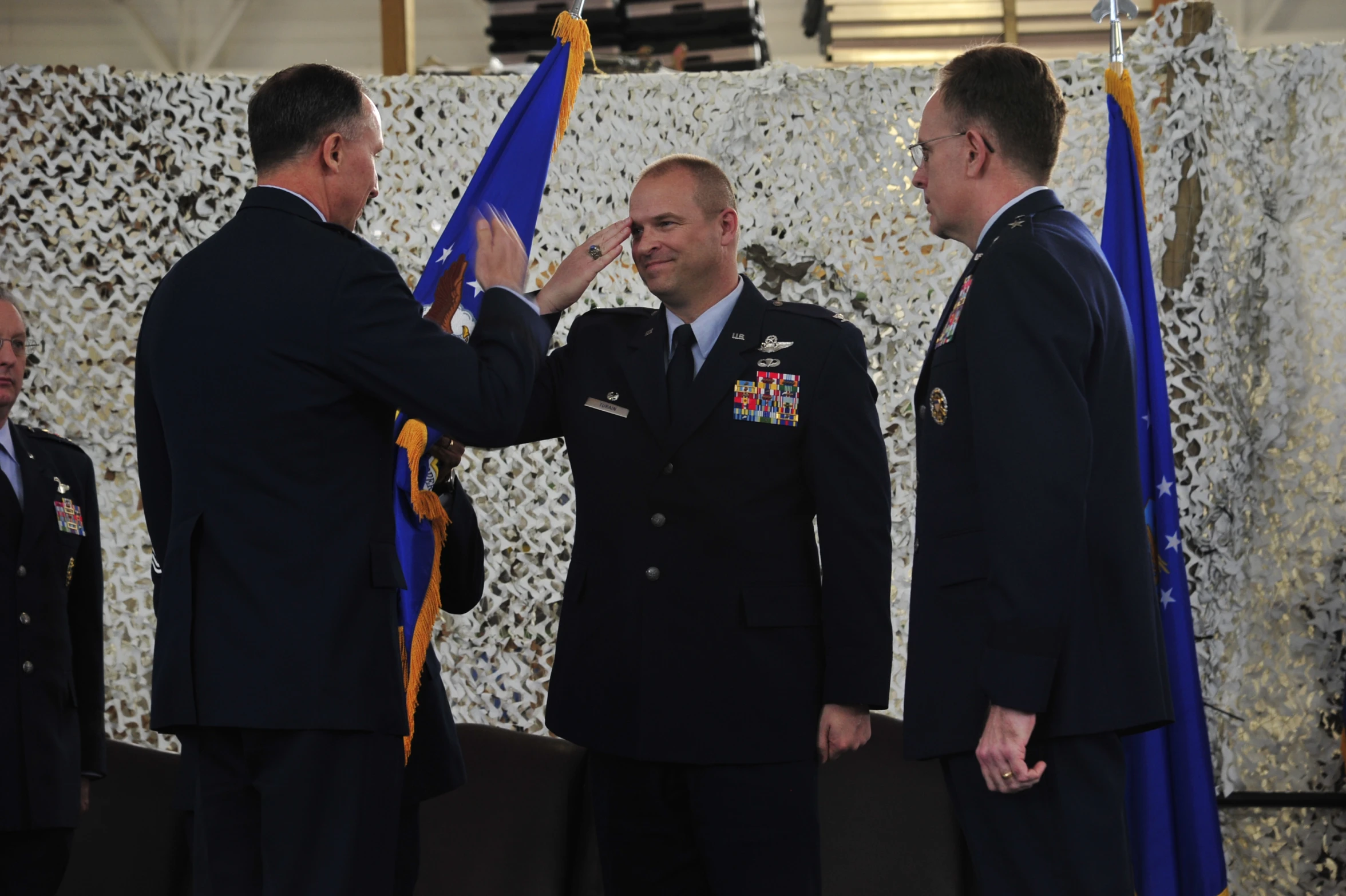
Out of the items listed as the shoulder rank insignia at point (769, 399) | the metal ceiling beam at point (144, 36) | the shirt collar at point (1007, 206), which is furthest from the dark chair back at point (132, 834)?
the metal ceiling beam at point (144, 36)

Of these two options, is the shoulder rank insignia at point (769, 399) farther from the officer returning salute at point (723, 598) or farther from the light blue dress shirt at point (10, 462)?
the light blue dress shirt at point (10, 462)

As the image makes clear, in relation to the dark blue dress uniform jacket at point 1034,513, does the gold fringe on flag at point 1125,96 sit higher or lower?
higher

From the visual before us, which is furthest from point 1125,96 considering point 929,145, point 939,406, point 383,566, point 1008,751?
point 383,566

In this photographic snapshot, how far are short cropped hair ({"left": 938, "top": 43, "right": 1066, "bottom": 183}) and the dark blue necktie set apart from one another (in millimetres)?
686

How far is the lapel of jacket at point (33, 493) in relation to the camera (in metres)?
2.79

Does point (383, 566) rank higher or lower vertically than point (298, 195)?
lower

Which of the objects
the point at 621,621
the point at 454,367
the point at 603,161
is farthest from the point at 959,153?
the point at 603,161

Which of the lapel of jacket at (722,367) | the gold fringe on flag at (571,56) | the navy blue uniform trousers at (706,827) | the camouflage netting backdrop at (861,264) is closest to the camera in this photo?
the navy blue uniform trousers at (706,827)

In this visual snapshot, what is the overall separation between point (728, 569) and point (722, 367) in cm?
38

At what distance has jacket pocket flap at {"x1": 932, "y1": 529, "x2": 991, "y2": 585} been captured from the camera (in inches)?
67.1

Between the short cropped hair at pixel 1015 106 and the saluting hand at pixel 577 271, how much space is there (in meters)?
0.71

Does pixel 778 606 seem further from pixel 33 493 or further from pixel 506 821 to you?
pixel 33 493

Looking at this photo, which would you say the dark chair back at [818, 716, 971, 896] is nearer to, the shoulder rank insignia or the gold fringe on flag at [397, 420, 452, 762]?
the shoulder rank insignia

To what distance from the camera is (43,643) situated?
2.77 metres
